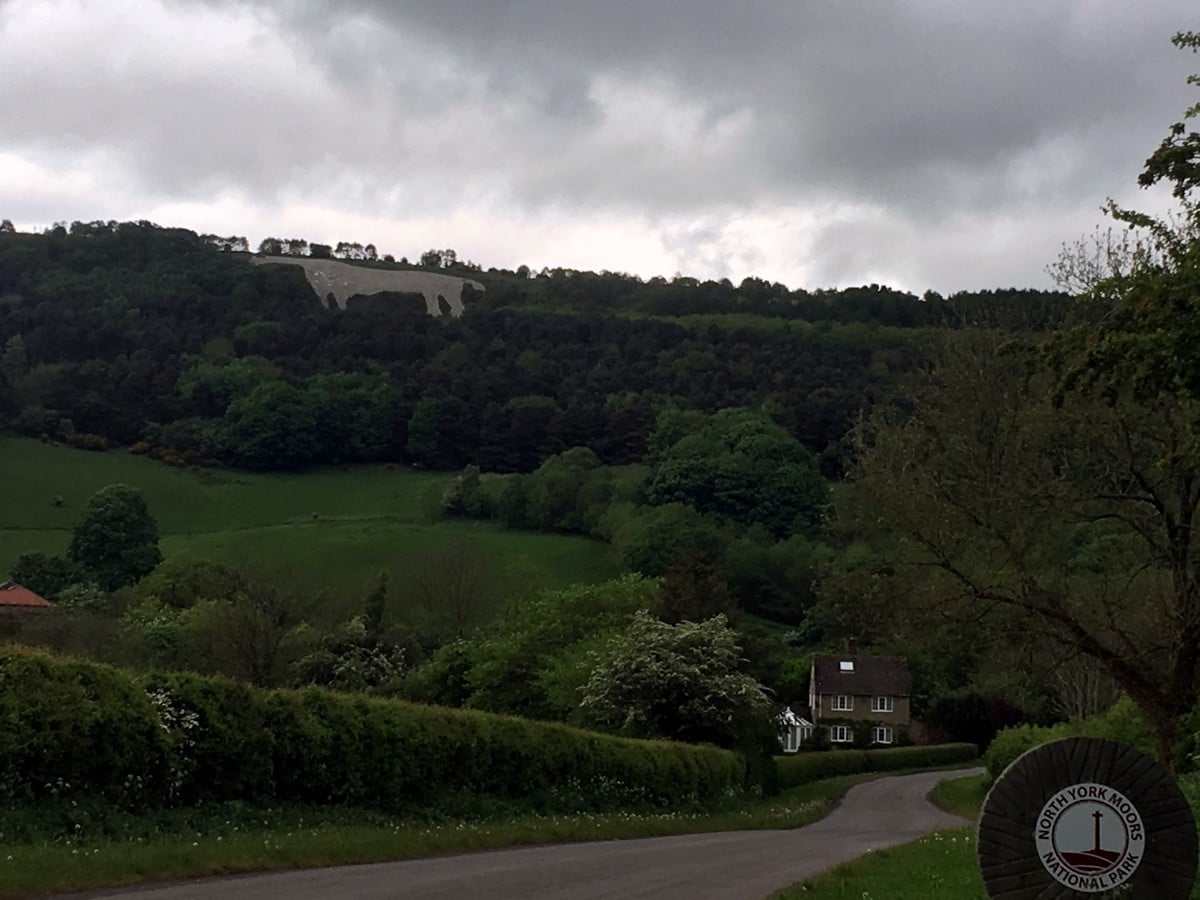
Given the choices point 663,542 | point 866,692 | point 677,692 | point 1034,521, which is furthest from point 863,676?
point 1034,521

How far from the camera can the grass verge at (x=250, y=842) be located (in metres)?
11.5

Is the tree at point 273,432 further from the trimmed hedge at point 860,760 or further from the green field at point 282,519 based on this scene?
the trimmed hedge at point 860,760

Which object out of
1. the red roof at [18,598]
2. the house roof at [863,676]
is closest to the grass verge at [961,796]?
the house roof at [863,676]

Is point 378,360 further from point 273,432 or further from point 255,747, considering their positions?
point 255,747

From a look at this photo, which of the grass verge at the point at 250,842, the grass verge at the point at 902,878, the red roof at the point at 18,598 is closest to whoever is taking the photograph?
the grass verge at the point at 250,842

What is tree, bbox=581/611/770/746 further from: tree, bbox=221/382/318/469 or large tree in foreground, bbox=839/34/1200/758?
tree, bbox=221/382/318/469

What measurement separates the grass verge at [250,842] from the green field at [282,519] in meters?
60.1

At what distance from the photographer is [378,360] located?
544ft

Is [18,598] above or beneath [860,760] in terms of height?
above

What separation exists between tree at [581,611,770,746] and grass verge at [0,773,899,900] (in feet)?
49.9

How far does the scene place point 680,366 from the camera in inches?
6319

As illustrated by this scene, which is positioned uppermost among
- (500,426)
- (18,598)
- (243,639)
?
(500,426)

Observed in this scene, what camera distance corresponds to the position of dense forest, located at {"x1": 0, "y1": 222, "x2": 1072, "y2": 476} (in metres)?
132

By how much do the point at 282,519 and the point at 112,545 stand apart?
68.5 feet
